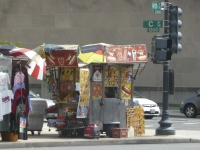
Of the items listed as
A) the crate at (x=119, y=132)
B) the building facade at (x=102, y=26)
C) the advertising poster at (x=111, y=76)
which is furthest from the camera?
the building facade at (x=102, y=26)

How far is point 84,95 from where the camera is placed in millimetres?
18078

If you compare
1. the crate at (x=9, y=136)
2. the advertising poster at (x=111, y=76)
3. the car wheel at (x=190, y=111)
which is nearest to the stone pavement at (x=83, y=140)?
the crate at (x=9, y=136)

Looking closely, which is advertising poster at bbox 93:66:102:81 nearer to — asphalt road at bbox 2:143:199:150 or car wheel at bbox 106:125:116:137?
car wheel at bbox 106:125:116:137

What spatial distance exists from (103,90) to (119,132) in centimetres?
130

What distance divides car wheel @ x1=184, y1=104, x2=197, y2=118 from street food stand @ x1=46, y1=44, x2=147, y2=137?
45.7 ft

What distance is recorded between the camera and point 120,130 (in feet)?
59.5

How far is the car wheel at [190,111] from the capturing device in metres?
32.3

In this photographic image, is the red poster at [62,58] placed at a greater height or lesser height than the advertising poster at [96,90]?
greater

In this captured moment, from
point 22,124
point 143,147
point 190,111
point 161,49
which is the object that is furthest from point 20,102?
point 190,111

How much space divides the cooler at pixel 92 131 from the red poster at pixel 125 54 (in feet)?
6.20

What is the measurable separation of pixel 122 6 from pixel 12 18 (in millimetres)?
7871

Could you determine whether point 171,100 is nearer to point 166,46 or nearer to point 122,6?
point 122,6

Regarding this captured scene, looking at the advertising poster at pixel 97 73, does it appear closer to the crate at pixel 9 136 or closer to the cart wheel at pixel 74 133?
the cart wheel at pixel 74 133

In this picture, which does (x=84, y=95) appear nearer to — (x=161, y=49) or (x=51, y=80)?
(x=51, y=80)
